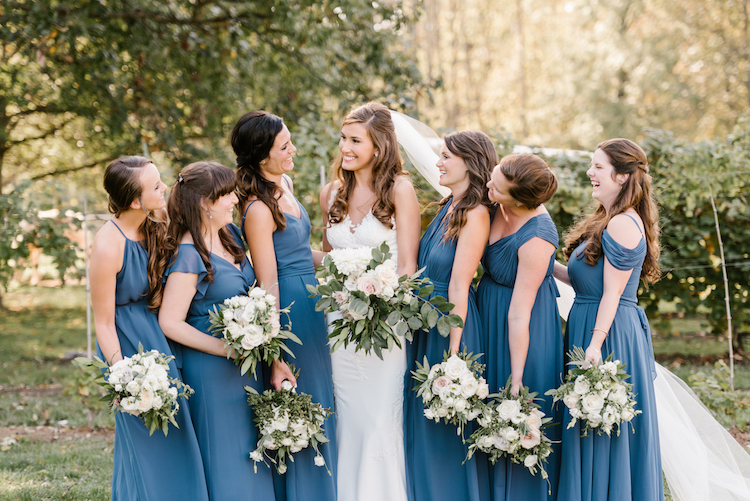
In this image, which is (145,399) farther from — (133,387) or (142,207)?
(142,207)

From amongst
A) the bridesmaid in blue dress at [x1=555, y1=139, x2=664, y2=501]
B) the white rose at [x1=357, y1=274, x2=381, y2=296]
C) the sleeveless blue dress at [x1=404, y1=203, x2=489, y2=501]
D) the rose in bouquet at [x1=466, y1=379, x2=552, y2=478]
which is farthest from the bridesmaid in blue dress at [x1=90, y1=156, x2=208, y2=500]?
the bridesmaid in blue dress at [x1=555, y1=139, x2=664, y2=501]

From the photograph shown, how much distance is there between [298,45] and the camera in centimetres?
856

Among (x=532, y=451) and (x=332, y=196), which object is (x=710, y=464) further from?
(x=332, y=196)

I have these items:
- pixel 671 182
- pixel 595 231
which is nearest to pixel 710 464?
pixel 595 231

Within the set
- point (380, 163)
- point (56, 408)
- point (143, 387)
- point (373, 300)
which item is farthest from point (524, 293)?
point (56, 408)

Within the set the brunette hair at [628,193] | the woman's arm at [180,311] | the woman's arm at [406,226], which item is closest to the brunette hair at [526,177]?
the brunette hair at [628,193]

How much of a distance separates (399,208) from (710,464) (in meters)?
2.74

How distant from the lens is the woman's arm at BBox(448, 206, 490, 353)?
3.43m

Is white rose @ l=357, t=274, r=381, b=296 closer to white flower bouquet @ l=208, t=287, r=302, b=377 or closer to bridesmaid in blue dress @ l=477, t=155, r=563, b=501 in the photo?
white flower bouquet @ l=208, t=287, r=302, b=377

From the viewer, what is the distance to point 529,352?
3586 millimetres

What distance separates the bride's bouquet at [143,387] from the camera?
107 inches

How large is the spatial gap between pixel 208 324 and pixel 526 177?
1923mm

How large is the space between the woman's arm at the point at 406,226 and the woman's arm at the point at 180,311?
1.20 meters

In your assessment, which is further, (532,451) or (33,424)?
(33,424)
